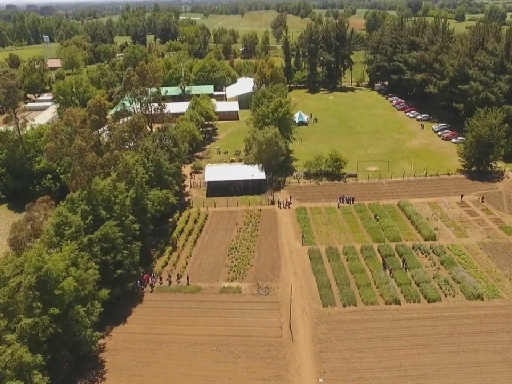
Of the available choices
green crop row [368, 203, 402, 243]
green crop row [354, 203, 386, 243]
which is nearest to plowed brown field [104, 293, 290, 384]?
green crop row [354, 203, 386, 243]

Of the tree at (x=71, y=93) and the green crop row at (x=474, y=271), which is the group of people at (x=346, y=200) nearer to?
the green crop row at (x=474, y=271)

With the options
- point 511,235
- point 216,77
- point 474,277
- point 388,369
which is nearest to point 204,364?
point 388,369

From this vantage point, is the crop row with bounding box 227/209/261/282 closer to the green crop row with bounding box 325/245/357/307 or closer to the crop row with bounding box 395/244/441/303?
the green crop row with bounding box 325/245/357/307

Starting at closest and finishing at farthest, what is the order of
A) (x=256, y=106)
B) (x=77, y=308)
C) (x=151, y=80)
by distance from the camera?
(x=77, y=308) → (x=151, y=80) → (x=256, y=106)

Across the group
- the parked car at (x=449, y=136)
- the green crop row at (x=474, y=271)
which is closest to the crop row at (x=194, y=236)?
the green crop row at (x=474, y=271)

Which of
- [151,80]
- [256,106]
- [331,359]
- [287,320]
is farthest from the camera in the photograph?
[256,106]

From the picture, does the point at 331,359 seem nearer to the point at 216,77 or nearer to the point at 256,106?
the point at 256,106
